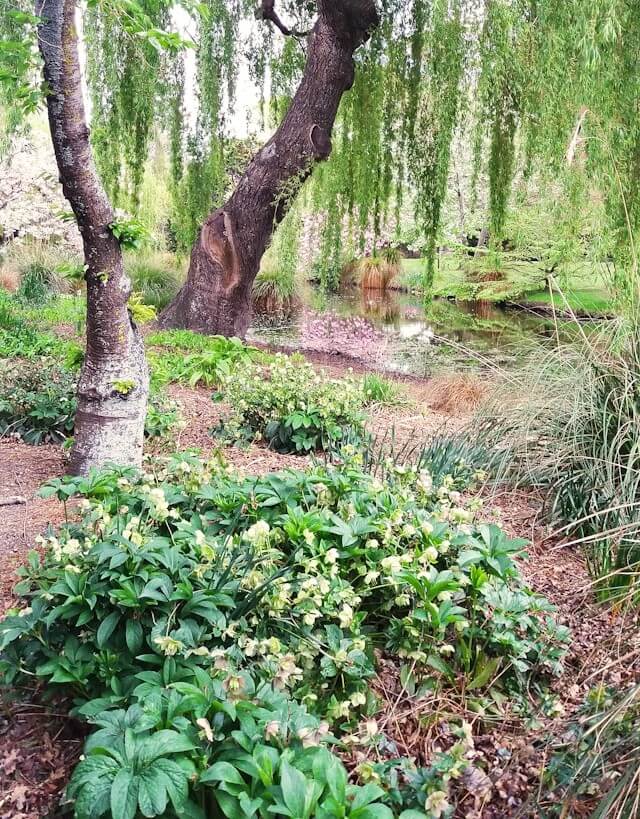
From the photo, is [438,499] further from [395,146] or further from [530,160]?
[395,146]

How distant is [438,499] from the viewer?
2379mm

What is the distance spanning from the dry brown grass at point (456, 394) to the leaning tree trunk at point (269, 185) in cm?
211

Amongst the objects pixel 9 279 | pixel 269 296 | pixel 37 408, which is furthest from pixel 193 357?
pixel 9 279

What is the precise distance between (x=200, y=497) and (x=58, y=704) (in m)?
0.67

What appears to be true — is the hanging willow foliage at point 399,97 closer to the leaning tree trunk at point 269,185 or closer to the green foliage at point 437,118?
the green foliage at point 437,118

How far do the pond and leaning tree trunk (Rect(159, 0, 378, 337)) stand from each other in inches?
35.8

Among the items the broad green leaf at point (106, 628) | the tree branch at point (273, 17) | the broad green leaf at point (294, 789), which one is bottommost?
the broad green leaf at point (294, 789)

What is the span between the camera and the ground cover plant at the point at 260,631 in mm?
1265

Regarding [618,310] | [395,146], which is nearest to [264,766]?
[618,310]

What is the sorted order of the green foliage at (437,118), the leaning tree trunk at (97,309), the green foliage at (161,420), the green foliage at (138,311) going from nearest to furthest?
the leaning tree trunk at (97,309) < the green foliage at (138,311) < the green foliage at (161,420) < the green foliage at (437,118)

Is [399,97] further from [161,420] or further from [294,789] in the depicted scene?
[294,789]

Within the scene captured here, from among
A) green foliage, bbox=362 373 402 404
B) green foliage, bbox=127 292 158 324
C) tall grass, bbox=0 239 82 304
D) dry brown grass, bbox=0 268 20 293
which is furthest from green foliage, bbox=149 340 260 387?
dry brown grass, bbox=0 268 20 293

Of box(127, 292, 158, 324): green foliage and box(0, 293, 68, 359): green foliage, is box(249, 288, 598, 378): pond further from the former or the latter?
box(127, 292, 158, 324): green foliage

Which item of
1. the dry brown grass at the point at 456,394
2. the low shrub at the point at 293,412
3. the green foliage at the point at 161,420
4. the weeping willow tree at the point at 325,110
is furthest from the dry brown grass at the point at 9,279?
the low shrub at the point at 293,412
